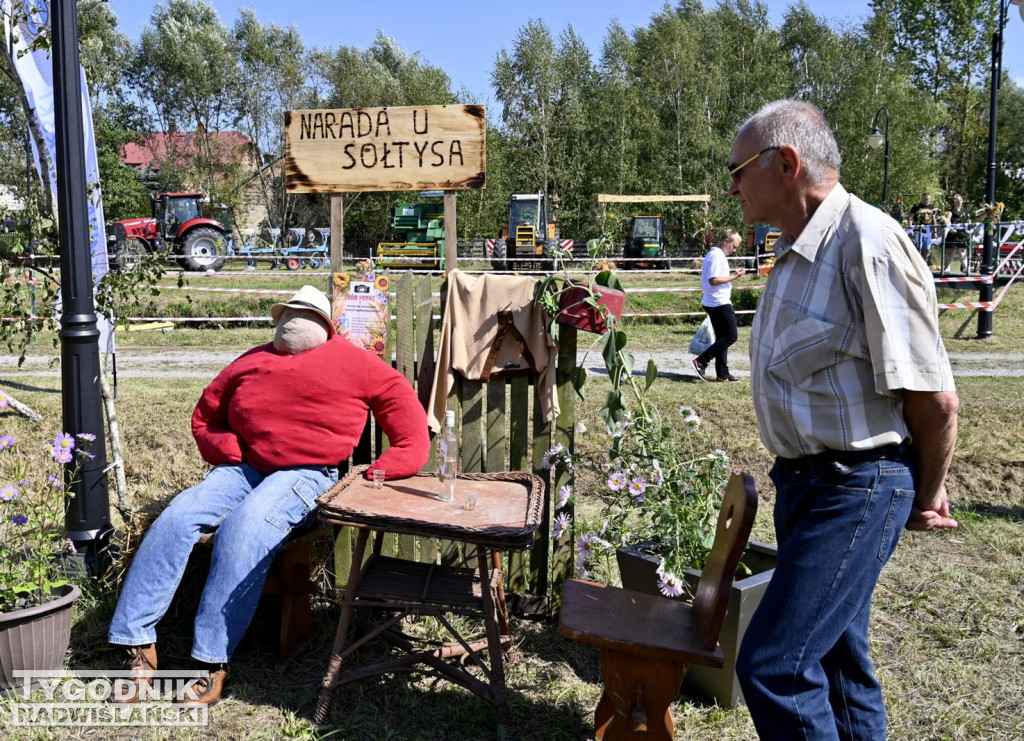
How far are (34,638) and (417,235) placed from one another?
26342 mm

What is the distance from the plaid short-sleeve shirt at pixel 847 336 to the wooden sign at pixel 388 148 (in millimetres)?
2087

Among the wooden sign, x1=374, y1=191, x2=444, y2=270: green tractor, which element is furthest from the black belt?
x1=374, y1=191, x2=444, y2=270: green tractor

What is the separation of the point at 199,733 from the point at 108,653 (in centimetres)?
74

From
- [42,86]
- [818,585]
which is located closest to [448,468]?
[818,585]

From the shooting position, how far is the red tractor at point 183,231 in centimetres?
2269

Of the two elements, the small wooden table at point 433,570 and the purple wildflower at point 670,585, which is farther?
the purple wildflower at point 670,585

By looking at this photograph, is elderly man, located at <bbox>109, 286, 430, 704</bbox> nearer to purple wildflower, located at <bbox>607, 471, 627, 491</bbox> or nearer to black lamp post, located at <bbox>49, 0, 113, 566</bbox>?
black lamp post, located at <bbox>49, 0, 113, 566</bbox>

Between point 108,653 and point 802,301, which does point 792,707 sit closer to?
point 802,301

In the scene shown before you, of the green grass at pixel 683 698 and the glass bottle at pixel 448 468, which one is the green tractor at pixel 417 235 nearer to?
the green grass at pixel 683 698

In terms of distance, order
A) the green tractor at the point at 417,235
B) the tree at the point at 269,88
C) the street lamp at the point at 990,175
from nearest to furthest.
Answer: the street lamp at the point at 990,175
the green tractor at the point at 417,235
the tree at the point at 269,88

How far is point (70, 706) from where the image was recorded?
9.50 ft

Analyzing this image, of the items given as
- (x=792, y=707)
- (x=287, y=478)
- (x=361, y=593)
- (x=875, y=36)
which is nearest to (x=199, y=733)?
(x=361, y=593)

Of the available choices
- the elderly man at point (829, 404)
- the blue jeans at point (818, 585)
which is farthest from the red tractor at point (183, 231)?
the blue jeans at point (818, 585)

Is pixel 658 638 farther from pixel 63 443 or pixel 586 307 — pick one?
pixel 63 443
